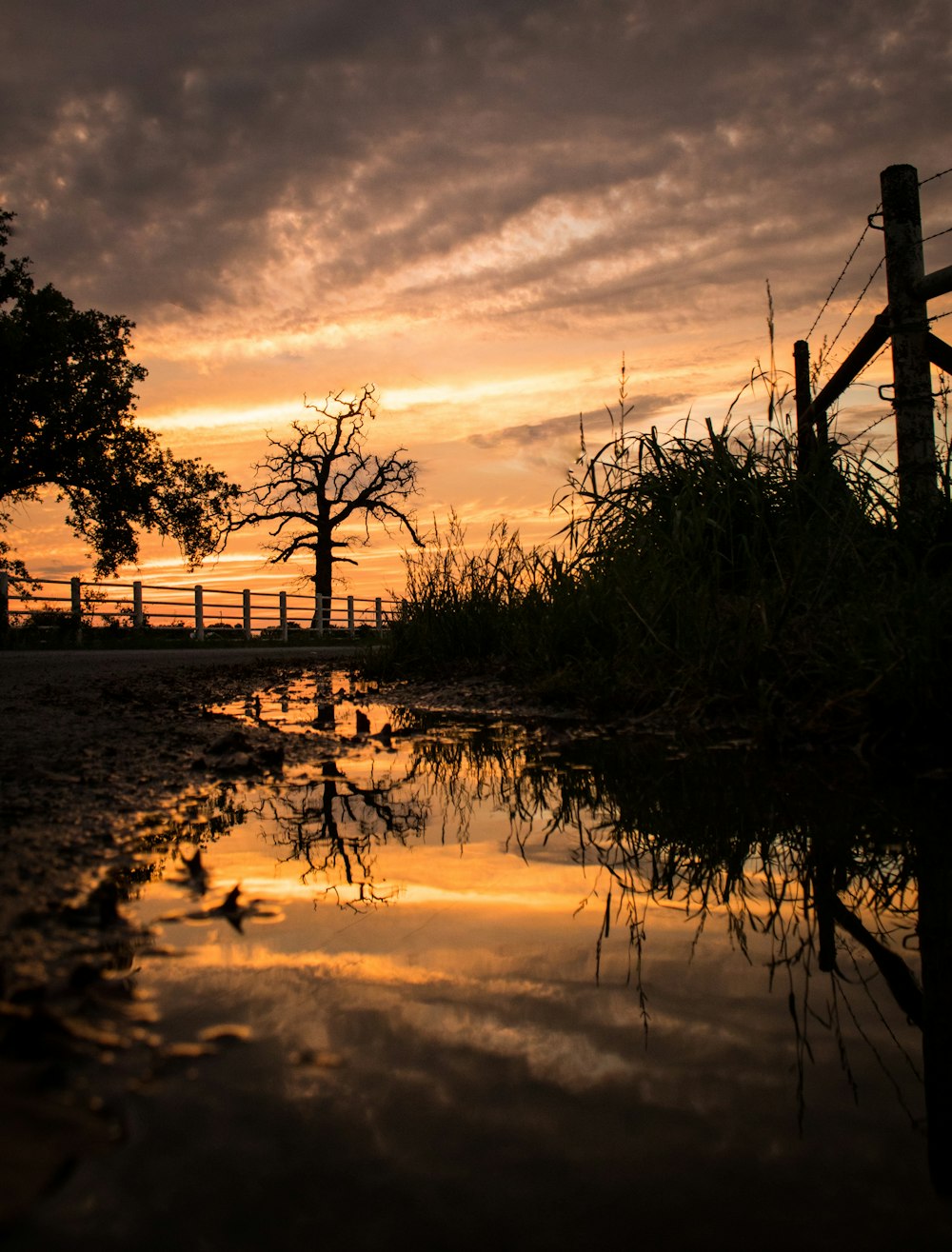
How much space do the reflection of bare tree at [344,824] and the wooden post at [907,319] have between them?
497 cm

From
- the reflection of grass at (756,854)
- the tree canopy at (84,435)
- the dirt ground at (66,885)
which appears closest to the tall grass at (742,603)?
the reflection of grass at (756,854)

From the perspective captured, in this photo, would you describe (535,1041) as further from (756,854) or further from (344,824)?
(344,824)

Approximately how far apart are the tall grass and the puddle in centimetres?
134

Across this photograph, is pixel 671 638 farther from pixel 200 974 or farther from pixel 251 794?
pixel 200 974

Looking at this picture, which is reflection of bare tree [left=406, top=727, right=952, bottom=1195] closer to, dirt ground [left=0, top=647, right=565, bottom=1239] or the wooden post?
dirt ground [left=0, top=647, right=565, bottom=1239]

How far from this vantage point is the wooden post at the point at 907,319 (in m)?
6.18

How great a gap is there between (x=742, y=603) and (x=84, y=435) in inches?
982

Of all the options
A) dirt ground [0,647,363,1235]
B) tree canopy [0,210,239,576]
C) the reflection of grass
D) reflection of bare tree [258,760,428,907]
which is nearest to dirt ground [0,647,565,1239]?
dirt ground [0,647,363,1235]

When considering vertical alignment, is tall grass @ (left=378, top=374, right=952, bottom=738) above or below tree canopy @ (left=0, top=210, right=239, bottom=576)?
below

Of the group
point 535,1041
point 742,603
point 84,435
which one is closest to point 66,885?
point 535,1041

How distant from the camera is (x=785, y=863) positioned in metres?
1.80

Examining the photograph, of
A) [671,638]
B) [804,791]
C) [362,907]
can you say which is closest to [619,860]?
[362,907]

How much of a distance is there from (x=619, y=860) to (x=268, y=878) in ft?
2.30

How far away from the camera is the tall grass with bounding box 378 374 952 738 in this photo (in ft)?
10.7
